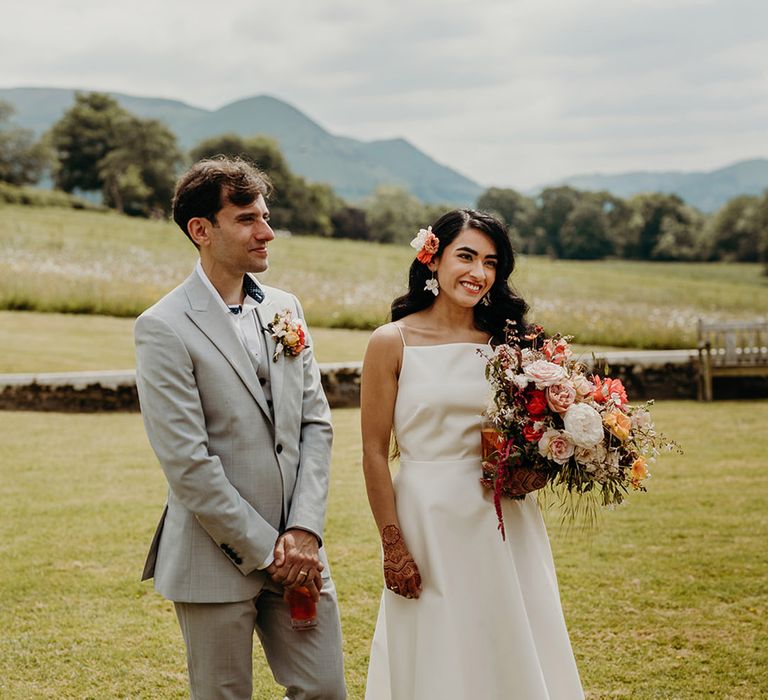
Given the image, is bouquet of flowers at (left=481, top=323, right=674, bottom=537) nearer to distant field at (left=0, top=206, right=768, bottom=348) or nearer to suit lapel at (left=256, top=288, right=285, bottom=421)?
suit lapel at (left=256, top=288, right=285, bottom=421)

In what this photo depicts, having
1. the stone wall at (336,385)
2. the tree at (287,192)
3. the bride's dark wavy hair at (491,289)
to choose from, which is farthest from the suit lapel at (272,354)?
the tree at (287,192)

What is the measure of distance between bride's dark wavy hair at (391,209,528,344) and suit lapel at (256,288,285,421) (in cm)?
71

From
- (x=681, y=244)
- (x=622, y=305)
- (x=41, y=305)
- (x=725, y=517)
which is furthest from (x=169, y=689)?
(x=681, y=244)

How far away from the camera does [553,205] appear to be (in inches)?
2275

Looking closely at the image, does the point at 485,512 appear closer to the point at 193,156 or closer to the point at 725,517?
the point at 725,517

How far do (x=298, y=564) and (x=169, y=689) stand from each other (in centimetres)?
220

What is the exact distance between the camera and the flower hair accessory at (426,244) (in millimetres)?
3925

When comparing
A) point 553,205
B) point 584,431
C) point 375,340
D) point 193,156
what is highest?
point 193,156

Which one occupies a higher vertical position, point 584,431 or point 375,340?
point 375,340

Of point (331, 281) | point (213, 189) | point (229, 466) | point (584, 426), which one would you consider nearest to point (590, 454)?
point (584, 426)

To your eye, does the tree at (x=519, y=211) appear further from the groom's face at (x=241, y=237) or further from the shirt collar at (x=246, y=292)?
the groom's face at (x=241, y=237)

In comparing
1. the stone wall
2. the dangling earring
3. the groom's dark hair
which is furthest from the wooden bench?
the groom's dark hair

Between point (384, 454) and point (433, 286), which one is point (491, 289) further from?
point (384, 454)

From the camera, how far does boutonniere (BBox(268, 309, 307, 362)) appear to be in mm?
3498
